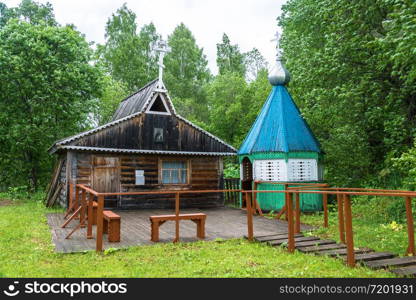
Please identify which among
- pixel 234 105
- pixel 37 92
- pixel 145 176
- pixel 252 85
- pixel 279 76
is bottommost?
pixel 145 176

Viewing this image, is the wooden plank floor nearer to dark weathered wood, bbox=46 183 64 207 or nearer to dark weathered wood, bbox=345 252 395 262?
dark weathered wood, bbox=46 183 64 207

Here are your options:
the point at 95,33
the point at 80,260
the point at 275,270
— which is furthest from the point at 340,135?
the point at 95,33

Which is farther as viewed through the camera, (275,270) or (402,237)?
(402,237)

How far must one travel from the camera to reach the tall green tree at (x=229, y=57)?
40000 millimetres

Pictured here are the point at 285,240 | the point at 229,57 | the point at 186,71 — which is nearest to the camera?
the point at 285,240

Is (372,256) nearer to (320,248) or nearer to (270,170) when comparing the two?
(320,248)

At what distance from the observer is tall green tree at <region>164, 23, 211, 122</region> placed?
38.2 meters

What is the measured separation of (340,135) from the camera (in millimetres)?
15031

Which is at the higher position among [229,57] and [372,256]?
[229,57]

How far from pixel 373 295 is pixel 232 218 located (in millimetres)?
8005

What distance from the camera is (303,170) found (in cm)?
1411

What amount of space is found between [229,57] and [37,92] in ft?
82.2

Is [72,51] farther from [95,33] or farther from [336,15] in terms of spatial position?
[95,33]

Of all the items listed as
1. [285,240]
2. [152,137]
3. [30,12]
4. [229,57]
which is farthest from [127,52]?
[285,240]
